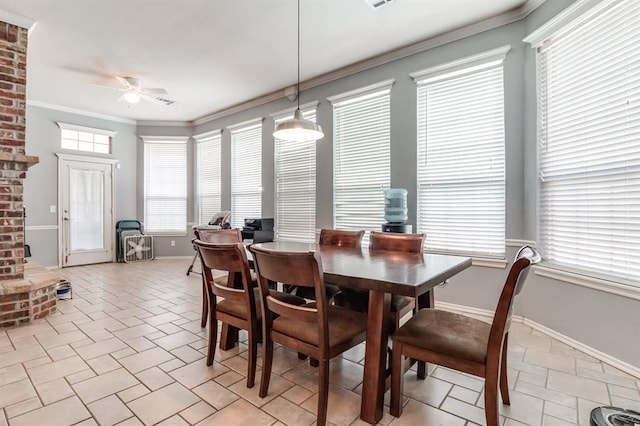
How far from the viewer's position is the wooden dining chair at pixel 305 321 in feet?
5.06

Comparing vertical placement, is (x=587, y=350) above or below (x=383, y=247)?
below

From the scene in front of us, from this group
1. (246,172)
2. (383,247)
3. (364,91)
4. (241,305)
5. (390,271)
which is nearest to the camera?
(390,271)

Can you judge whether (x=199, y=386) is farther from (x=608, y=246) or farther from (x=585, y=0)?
(x=585, y=0)

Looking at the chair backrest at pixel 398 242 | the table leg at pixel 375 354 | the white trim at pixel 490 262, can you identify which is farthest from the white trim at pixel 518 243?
the table leg at pixel 375 354

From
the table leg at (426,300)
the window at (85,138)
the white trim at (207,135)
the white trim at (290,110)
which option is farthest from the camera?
the white trim at (207,135)

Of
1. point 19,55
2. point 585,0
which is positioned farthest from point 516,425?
point 19,55

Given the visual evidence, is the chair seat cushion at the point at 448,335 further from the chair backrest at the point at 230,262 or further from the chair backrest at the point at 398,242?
the chair backrest at the point at 230,262

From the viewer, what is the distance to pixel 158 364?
226cm

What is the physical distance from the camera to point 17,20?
3.10 metres

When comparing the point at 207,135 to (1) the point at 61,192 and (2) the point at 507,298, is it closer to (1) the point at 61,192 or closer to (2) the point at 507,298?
(1) the point at 61,192

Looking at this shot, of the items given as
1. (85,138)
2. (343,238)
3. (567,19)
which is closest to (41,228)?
(85,138)

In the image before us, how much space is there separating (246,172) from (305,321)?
461cm

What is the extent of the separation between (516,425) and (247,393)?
1495mm

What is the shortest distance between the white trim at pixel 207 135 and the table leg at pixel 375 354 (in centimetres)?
562
